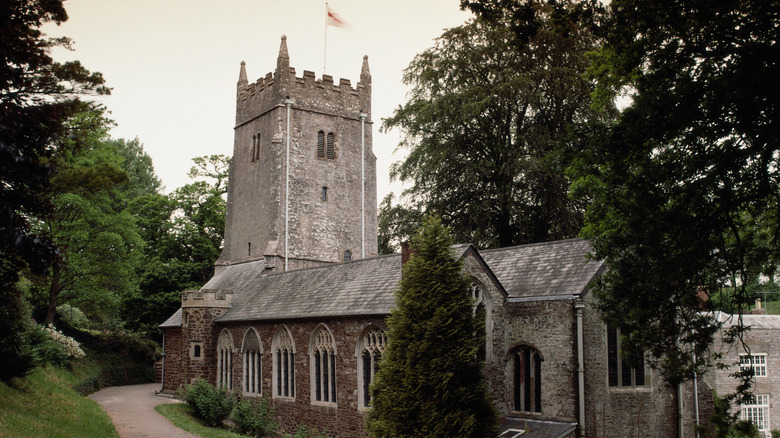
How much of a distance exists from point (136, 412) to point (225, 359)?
4.32 metres

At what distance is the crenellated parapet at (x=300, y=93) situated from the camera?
36.1 meters

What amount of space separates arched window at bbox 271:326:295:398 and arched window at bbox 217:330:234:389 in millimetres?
3569

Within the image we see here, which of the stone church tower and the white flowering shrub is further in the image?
the stone church tower

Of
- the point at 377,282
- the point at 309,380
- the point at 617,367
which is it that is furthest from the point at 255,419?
the point at 617,367

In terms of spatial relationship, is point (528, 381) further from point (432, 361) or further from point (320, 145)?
point (320, 145)

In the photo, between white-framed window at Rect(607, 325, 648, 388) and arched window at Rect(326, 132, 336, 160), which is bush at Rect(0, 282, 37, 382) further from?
arched window at Rect(326, 132, 336, 160)

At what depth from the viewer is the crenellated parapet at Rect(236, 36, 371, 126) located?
36.1 metres

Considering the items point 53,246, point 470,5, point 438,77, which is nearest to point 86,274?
point 438,77

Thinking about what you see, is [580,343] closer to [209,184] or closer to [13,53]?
[13,53]

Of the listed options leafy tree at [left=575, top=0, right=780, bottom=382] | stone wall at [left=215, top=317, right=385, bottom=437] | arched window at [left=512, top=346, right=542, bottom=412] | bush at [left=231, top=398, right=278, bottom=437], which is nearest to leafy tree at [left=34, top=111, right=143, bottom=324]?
stone wall at [left=215, top=317, right=385, bottom=437]

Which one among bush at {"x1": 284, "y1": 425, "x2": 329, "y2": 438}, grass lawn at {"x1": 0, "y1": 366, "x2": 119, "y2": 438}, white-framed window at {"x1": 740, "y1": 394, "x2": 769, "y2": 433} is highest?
grass lawn at {"x1": 0, "y1": 366, "x2": 119, "y2": 438}

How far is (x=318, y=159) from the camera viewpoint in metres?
36.5

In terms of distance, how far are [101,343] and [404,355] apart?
1045 inches

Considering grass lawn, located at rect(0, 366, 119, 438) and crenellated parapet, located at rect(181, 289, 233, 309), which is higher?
crenellated parapet, located at rect(181, 289, 233, 309)
